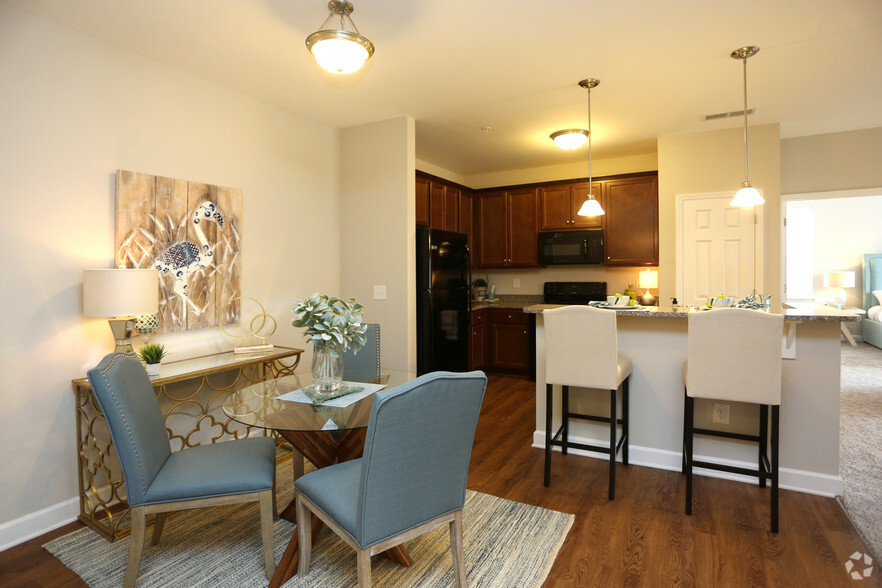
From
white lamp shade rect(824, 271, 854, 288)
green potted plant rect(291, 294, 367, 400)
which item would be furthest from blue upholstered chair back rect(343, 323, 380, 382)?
white lamp shade rect(824, 271, 854, 288)

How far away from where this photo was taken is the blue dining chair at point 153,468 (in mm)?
1669

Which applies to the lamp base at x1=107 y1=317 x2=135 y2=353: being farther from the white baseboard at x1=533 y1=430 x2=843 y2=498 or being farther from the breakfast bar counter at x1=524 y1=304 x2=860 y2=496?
the white baseboard at x1=533 y1=430 x2=843 y2=498

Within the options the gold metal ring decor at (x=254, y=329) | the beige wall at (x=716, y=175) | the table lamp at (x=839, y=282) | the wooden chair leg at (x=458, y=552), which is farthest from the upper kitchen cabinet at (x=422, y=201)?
the table lamp at (x=839, y=282)

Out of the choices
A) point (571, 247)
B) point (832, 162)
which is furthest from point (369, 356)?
point (832, 162)

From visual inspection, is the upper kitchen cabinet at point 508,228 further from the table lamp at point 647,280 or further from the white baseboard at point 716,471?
the white baseboard at point 716,471

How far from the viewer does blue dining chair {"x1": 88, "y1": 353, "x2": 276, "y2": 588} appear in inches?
65.7

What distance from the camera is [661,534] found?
7.07 feet

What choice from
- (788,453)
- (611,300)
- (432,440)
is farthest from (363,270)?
(788,453)

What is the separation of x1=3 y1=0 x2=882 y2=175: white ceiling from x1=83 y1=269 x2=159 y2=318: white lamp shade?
50.5 inches

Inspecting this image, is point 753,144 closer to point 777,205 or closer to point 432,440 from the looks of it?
point 777,205

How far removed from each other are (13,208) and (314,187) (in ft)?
6.48

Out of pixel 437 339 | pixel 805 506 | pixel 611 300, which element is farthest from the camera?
pixel 437 339

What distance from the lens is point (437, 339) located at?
4.16m

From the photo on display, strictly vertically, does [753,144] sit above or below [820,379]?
above
